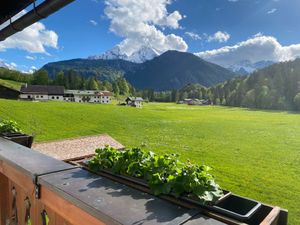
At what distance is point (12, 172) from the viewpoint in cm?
248

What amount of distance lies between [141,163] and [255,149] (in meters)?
15.2

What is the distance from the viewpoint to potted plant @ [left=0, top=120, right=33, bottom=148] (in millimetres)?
3607

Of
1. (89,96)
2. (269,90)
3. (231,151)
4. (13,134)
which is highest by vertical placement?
(269,90)

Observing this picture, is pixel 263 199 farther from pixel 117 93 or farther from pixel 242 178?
pixel 117 93

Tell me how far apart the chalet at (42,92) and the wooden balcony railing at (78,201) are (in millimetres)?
71405

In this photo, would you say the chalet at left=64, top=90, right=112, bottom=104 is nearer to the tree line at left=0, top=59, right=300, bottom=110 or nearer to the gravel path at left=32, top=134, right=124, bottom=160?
the tree line at left=0, top=59, right=300, bottom=110

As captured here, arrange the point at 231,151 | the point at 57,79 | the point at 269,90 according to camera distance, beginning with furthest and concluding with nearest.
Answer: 1. the point at 269,90
2. the point at 57,79
3. the point at 231,151

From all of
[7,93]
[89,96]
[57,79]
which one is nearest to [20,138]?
[7,93]

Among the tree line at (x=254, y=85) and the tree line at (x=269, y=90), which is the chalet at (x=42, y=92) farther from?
the tree line at (x=269, y=90)

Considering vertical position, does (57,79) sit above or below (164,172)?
above

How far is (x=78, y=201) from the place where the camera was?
5.19 feet

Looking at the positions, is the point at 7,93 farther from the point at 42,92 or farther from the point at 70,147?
the point at 70,147

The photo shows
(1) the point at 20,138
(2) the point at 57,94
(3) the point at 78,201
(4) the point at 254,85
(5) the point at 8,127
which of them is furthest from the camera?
(4) the point at 254,85

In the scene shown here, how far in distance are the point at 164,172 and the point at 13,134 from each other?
2.79 metres
